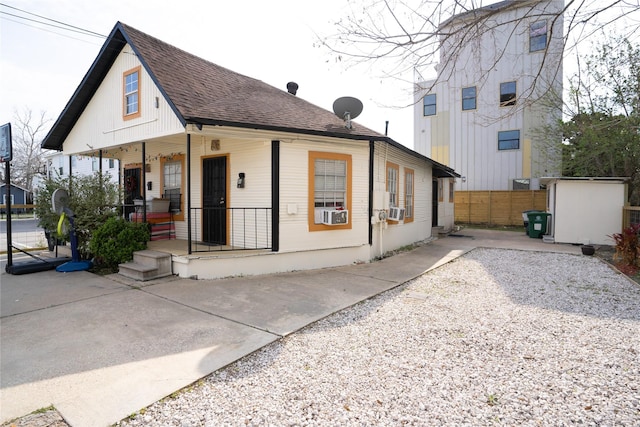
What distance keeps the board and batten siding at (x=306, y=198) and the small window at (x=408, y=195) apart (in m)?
2.91

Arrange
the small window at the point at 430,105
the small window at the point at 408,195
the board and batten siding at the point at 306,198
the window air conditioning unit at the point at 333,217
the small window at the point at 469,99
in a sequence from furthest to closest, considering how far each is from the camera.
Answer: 1. the small window at the point at 430,105
2. the small window at the point at 469,99
3. the small window at the point at 408,195
4. the window air conditioning unit at the point at 333,217
5. the board and batten siding at the point at 306,198

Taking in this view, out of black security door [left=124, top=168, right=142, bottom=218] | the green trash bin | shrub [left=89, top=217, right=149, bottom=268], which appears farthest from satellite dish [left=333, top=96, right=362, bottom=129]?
the green trash bin

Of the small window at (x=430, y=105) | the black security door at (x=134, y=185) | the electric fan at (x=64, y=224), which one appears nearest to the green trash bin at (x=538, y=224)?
the small window at (x=430, y=105)

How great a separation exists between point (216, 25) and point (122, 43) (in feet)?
14.1

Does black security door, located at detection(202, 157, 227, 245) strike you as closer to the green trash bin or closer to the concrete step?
the concrete step

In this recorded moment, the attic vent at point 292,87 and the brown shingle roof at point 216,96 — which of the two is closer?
the brown shingle roof at point 216,96

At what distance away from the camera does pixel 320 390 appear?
2.79m

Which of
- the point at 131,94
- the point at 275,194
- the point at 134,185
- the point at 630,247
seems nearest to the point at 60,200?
the point at 131,94

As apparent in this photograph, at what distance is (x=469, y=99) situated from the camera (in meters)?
19.1

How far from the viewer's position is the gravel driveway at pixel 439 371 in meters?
2.48

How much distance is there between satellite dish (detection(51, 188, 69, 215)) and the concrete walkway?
4.40 ft

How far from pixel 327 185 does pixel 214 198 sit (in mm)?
2805

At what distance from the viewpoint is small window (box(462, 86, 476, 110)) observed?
18906mm

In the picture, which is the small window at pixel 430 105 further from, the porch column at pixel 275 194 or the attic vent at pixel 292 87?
the porch column at pixel 275 194
